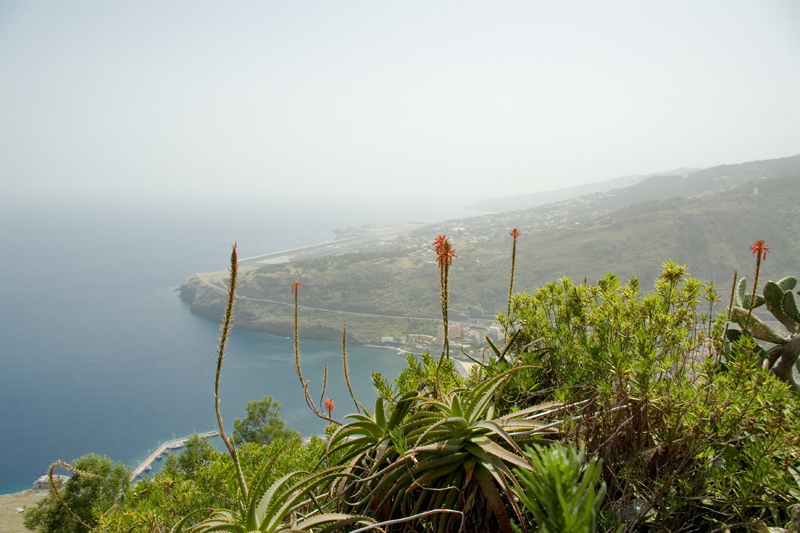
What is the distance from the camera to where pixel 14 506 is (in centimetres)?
2472

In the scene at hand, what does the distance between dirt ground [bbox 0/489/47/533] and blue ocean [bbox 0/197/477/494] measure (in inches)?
109

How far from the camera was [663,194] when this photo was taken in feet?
276

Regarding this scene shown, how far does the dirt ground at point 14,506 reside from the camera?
20.9 metres

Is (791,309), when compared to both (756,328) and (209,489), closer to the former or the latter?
(756,328)

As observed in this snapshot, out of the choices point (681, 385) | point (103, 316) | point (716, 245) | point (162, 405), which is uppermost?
point (681, 385)

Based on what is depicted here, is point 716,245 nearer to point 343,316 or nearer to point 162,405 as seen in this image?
point 343,316

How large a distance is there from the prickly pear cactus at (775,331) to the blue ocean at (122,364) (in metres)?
9.61

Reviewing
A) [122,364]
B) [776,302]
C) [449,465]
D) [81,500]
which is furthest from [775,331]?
[122,364]

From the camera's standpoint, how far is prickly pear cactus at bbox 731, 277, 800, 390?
7.63 feet

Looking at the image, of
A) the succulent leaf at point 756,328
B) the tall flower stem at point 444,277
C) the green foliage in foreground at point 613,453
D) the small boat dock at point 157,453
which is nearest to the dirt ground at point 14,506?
the small boat dock at point 157,453

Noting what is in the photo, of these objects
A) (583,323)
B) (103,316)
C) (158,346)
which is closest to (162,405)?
(158,346)

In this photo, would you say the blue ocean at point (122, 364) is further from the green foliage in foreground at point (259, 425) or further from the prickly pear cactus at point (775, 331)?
the green foliage in foreground at point (259, 425)

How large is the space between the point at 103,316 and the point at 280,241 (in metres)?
40.7

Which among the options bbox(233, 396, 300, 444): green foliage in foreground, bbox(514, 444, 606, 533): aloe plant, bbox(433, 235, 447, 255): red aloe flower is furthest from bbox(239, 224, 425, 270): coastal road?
bbox(514, 444, 606, 533): aloe plant
